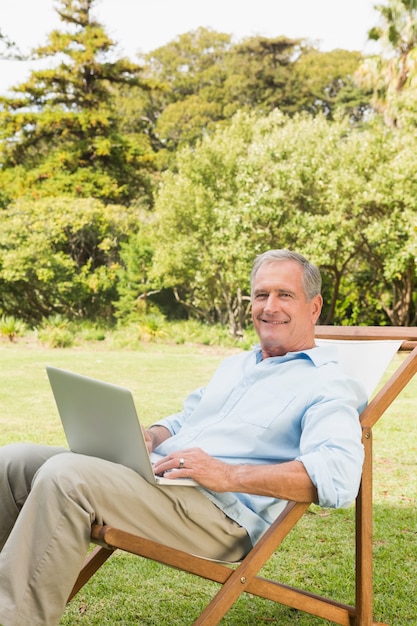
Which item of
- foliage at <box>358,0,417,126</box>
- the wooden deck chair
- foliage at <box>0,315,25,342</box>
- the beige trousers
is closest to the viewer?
the beige trousers

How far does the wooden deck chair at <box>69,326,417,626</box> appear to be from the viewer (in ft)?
7.13

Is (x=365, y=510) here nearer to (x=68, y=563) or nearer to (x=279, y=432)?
(x=279, y=432)

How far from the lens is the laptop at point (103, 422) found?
221 centimetres

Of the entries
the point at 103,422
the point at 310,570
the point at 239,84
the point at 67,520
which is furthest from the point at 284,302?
the point at 239,84

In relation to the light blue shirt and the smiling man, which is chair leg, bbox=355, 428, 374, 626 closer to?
the light blue shirt

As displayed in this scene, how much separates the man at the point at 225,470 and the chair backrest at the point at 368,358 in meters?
0.25

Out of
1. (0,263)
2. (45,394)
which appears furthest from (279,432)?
(0,263)

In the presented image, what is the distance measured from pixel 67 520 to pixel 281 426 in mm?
731

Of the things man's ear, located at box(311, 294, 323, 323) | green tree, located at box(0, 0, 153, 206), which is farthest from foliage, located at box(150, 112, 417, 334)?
man's ear, located at box(311, 294, 323, 323)

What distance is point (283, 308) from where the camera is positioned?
2.70m

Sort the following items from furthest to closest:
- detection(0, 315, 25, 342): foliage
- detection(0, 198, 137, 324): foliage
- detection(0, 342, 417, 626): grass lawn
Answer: detection(0, 198, 137, 324): foliage < detection(0, 315, 25, 342): foliage < detection(0, 342, 417, 626): grass lawn

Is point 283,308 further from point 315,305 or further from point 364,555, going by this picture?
point 364,555

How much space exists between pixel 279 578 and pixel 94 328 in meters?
12.5

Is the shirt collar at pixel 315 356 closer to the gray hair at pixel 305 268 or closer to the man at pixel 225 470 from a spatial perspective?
the man at pixel 225 470
